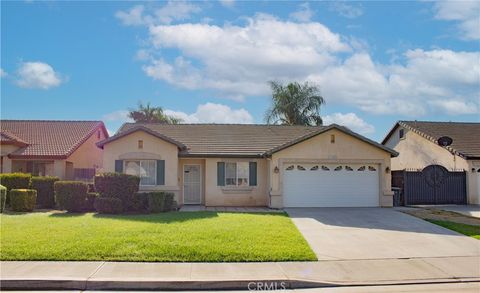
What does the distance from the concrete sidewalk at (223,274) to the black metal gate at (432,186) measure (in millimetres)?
12058

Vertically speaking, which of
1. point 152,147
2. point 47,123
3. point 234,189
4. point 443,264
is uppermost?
point 47,123

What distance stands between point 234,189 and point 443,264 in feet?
39.1

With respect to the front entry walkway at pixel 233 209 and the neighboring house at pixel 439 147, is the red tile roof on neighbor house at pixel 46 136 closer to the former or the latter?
the front entry walkway at pixel 233 209

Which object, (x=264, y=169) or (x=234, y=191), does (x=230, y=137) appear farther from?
(x=234, y=191)

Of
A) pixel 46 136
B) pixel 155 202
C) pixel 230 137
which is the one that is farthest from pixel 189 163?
pixel 46 136

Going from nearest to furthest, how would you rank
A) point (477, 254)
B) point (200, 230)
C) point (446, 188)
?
point (477, 254), point (200, 230), point (446, 188)

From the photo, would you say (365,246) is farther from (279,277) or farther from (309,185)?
(309,185)

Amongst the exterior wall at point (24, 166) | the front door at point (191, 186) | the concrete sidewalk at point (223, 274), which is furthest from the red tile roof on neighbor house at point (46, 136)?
the concrete sidewalk at point (223, 274)

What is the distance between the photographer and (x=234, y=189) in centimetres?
2080

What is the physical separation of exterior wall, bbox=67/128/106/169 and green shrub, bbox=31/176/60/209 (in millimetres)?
5222

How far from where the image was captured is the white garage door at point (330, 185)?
65.7 ft

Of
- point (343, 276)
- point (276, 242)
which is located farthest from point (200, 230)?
point (343, 276)

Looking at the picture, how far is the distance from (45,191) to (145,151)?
186 inches

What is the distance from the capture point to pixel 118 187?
17.2 m
